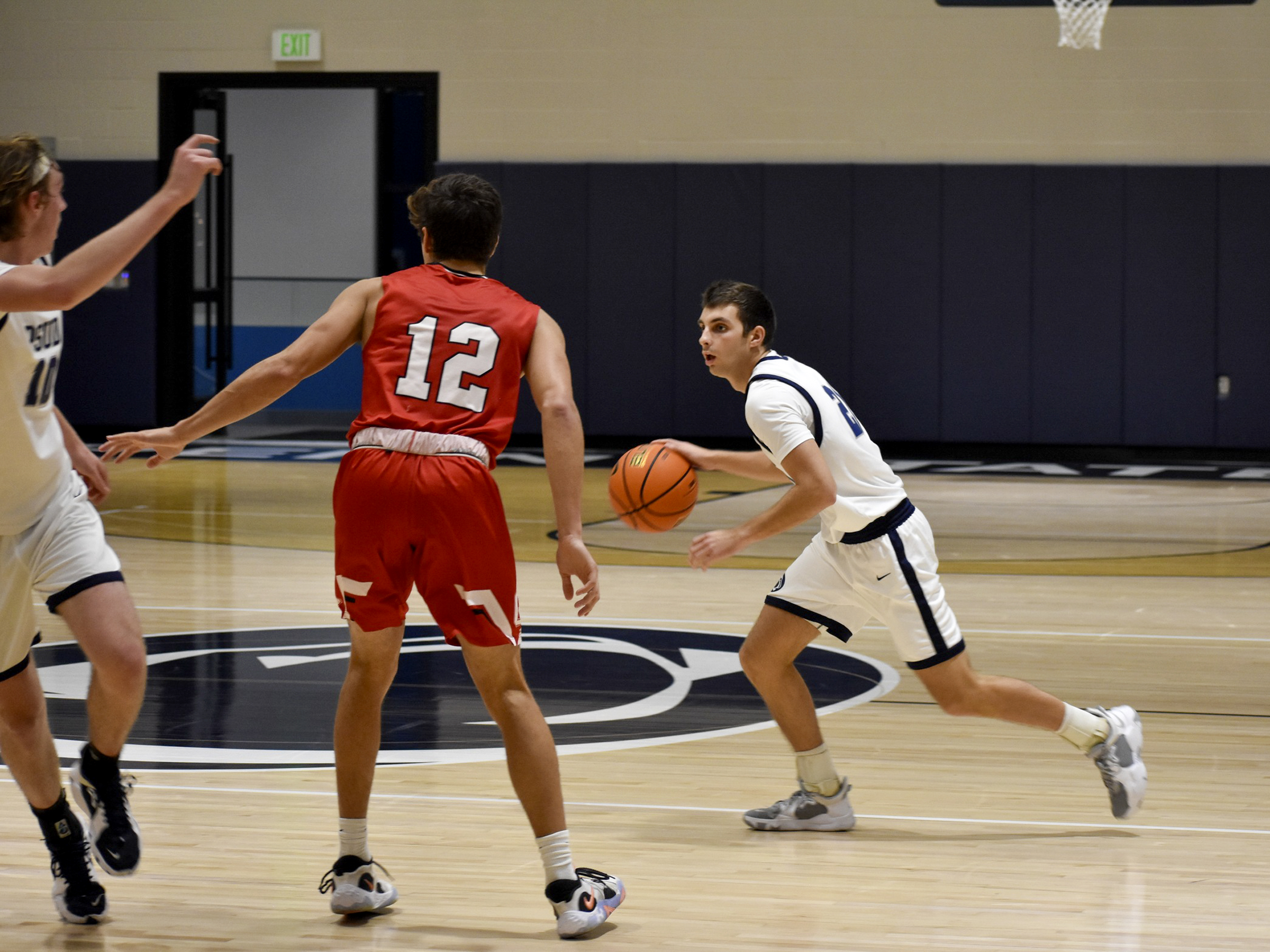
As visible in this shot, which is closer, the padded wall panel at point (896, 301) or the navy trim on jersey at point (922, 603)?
the navy trim on jersey at point (922, 603)

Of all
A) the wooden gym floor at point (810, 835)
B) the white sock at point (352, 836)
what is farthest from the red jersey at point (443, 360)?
the wooden gym floor at point (810, 835)

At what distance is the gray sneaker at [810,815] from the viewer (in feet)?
14.2

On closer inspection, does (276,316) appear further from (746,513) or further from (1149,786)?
(1149,786)

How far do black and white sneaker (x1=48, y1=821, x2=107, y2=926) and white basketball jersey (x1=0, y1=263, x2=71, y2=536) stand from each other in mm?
690

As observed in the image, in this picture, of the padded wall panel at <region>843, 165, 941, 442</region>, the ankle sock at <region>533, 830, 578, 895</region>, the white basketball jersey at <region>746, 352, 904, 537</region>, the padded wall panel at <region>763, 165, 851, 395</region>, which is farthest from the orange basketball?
the padded wall panel at <region>843, 165, 941, 442</region>

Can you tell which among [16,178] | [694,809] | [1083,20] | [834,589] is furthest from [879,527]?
[1083,20]

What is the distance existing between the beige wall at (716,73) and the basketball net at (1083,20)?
855 millimetres

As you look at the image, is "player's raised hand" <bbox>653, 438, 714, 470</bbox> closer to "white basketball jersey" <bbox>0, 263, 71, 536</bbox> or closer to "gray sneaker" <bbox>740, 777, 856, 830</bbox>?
"gray sneaker" <bbox>740, 777, 856, 830</bbox>

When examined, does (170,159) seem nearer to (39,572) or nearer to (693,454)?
(693,454)

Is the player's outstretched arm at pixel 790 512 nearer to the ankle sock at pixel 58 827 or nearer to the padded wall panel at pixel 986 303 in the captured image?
the ankle sock at pixel 58 827

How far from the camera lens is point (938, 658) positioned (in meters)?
4.20

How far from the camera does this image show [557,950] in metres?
3.38

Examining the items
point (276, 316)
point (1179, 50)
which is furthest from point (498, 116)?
point (1179, 50)

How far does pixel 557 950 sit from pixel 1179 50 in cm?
1355
